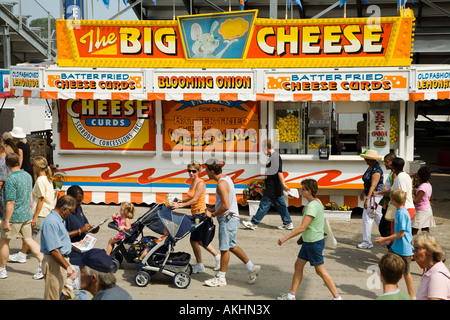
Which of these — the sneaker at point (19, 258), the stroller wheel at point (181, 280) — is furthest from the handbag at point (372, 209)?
the sneaker at point (19, 258)

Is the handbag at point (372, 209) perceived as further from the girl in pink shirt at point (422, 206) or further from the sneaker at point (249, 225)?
the sneaker at point (249, 225)

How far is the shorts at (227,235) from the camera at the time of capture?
8.36 metres

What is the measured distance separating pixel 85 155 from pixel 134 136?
1215 millimetres

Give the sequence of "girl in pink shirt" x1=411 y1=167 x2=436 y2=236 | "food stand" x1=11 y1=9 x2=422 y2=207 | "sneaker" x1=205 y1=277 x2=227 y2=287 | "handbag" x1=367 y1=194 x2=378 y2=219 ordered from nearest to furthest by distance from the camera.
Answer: "sneaker" x1=205 y1=277 x2=227 y2=287 → "girl in pink shirt" x1=411 y1=167 x2=436 y2=236 → "handbag" x1=367 y1=194 x2=378 y2=219 → "food stand" x1=11 y1=9 x2=422 y2=207

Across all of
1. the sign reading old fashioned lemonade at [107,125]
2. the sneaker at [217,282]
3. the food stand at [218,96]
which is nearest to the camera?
the sneaker at [217,282]

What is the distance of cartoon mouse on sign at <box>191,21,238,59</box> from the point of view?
1313 centimetres

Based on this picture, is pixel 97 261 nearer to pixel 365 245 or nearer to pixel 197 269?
A: pixel 197 269

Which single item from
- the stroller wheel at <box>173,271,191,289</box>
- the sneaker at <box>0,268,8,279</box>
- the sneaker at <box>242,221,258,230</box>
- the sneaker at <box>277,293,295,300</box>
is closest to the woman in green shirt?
the sneaker at <box>277,293,295,300</box>

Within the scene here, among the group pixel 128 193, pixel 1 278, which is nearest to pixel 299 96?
pixel 128 193

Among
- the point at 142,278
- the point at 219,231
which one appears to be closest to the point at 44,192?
the point at 142,278

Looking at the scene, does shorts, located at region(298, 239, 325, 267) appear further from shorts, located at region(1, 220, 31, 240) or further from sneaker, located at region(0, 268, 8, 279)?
sneaker, located at region(0, 268, 8, 279)

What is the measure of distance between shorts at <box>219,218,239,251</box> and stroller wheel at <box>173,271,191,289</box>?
0.64 m

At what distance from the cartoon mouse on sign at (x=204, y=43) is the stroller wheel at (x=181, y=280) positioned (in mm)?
6171

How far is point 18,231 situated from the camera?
28.6 ft
